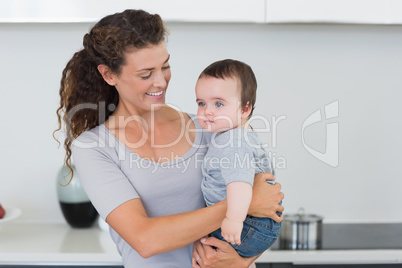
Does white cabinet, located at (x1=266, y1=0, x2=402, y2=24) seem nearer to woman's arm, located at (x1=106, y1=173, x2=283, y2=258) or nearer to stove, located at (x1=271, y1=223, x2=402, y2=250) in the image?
stove, located at (x1=271, y1=223, x2=402, y2=250)

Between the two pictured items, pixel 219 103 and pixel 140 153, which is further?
pixel 140 153

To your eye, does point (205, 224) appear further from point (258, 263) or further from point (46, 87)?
point (46, 87)

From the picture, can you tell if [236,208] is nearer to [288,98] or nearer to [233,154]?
[233,154]

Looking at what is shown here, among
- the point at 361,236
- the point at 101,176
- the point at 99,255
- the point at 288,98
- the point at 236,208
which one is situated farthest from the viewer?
the point at 288,98

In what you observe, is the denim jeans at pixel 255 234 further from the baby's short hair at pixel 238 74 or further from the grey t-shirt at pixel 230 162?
the baby's short hair at pixel 238 74

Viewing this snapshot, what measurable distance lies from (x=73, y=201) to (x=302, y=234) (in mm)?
965

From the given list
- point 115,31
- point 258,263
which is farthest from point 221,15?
point 258,263

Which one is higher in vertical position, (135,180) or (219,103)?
(219,103)

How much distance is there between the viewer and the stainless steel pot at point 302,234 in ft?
6.96

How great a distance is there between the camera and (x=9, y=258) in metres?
2.03

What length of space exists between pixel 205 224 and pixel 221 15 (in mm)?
1051

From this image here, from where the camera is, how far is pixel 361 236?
2279mm

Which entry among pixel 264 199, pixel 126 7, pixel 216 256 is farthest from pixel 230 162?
pixel 126 7

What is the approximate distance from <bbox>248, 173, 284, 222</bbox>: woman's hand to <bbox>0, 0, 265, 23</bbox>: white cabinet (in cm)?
91
